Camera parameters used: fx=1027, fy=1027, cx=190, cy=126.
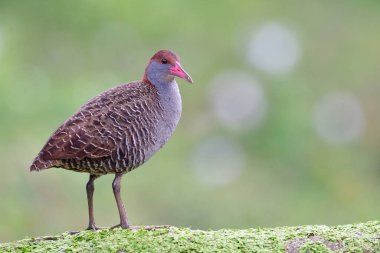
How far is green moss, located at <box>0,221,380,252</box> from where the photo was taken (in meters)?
6.70

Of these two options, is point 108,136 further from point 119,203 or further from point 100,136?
point 119,203

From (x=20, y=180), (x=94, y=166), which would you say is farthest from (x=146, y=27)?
(x=94, y=166)

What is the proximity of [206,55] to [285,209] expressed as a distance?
13.3 ft

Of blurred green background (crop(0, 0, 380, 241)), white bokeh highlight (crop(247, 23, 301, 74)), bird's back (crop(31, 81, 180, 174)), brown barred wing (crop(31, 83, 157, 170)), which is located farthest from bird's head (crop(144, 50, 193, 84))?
white bokeh highlight (crop(247, 23, 301, 74))

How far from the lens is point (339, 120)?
14289mm

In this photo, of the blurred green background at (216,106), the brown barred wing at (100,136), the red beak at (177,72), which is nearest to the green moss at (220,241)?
the brown barred wing at (100,136)

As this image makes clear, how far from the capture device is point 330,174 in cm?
1348

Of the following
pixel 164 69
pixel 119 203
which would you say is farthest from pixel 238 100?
pixel 119 203

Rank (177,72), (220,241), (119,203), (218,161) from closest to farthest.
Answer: (220,241) → (119,203) → (177,72) → (218,161)

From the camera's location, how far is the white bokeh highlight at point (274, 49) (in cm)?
1520

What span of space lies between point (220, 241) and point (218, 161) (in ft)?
21.8

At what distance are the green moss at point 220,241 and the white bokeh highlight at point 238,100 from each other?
715 centimetres

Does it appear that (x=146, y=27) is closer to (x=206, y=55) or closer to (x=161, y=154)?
(x=206, y=55)

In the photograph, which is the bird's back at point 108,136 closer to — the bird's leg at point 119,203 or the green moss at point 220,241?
the bird's leg at point 119,203
